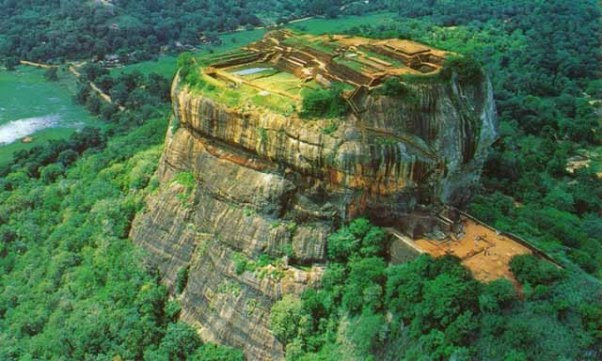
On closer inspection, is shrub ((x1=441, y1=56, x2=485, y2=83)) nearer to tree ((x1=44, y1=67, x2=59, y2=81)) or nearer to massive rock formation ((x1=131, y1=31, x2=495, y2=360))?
massive rock formation ((x1=131, y1=31, x2=495, y2=360))

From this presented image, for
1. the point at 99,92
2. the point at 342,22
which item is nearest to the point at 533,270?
the point at 99,92

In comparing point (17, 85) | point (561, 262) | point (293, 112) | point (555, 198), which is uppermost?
point (293, 112)

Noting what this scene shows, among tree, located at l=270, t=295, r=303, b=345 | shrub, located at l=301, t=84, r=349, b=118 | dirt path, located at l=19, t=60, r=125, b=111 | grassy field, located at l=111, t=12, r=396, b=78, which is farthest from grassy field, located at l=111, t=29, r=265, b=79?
tree, located at l=270, t=295, r=303, b=345

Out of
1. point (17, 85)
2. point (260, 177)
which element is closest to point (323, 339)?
point (260, 177)

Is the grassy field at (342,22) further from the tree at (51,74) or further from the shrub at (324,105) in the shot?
the shrub at (324,105)

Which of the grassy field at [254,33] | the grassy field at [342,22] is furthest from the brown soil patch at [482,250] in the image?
the grassy field at [342,22]

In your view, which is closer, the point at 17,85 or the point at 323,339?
the point at 323,339

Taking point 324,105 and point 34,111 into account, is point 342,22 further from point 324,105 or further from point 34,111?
point 324,105

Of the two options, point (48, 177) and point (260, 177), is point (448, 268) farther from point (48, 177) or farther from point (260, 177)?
point (48, 177)
